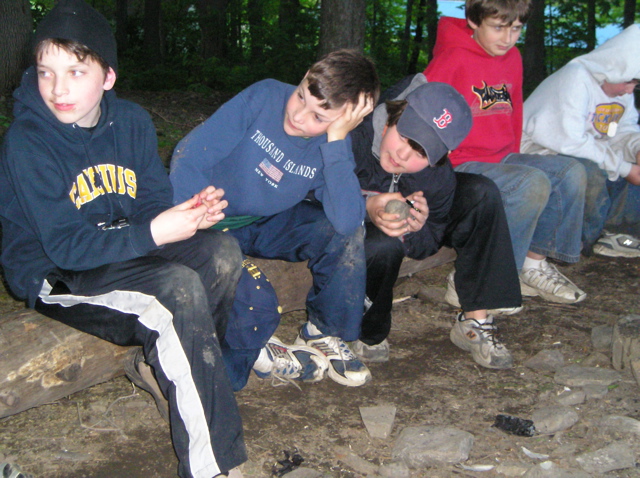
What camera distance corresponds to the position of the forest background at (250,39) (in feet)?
Answer: 22.4

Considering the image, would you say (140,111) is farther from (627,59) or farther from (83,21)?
(627,59)

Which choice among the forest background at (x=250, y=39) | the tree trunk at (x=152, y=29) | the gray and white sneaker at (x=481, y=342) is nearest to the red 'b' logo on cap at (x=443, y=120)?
the gray and white sneaker at (x=481, y=342)

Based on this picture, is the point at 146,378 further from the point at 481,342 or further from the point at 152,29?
the point at 152,29

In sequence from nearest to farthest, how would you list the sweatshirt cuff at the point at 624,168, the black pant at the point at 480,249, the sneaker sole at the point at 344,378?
the sneaker sole at the point at 344,378 < the black pant at the point at 480,249 < the sweatshirt cuff at the point at 624,168

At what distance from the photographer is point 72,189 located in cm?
229

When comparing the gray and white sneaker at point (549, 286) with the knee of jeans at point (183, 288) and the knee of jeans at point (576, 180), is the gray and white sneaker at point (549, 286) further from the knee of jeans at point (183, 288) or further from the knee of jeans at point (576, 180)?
the knee of jeans at point (183, 288)

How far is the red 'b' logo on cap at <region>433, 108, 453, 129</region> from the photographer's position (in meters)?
2.87

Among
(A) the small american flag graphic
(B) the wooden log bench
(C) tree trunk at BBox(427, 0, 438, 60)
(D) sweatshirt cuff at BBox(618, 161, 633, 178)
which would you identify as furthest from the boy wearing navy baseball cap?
(C) tree trunk at BBox(427, 0, 438, 60)

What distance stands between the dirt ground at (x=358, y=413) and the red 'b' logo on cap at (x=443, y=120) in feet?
3.91

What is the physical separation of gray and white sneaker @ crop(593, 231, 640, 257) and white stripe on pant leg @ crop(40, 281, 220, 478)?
367 cm

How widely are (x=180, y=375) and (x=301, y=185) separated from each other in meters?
1.12

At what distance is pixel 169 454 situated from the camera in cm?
233

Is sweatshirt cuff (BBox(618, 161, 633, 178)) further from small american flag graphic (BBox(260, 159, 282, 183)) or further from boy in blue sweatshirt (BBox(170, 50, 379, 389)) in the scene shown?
small american flag graphic (BBox(260, 159, 282, 183))

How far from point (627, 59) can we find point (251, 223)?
2.84 m
